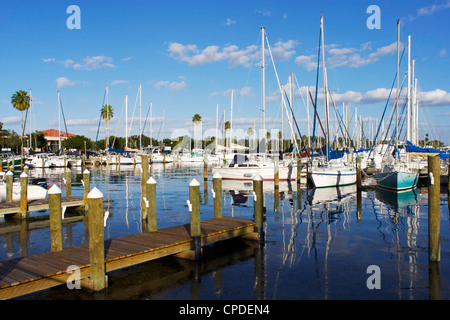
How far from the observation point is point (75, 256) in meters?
8.06

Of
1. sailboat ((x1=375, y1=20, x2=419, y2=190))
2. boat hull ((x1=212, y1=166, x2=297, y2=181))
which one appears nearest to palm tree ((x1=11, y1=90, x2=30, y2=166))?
boat hull ((x1=212, y1=166, x2=297, y2=181))

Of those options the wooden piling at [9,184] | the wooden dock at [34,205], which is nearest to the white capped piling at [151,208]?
the wooden dock at [34,205]

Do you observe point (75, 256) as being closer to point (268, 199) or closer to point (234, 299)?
point (234, 299)

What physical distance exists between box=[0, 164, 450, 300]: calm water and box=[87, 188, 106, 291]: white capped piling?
0.30 m

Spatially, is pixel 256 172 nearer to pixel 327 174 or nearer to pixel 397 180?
pixel 327 174

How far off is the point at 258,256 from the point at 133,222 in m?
6.81

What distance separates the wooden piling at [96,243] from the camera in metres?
7.33

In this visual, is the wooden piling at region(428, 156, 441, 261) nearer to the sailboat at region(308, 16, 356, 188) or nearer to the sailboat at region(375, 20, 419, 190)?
the sailboat at region(375, 20, 419, 190)

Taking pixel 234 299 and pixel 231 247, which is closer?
pixel 234 299

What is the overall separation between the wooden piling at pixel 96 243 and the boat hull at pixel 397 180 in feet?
77.9

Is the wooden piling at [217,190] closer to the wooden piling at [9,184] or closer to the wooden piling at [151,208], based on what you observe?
the wooden piling at [151,208]

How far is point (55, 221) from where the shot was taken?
926 centimetres

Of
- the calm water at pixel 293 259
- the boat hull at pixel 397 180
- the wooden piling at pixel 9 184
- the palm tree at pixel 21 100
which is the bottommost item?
the calm water at pixel 293 259
